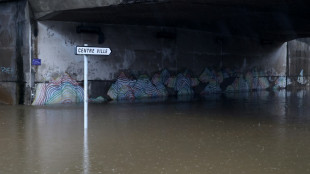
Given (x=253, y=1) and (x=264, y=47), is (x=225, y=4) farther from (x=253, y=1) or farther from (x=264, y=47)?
(x=264, y=47)

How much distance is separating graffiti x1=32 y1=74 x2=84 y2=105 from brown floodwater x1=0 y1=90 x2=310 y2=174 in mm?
2888

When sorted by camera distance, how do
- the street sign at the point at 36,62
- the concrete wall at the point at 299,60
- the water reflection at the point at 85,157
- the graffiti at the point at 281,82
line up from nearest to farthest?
1. the water reflection at the point at 85,157
2. the street sign at the point at 36,62
3. the graffiti at the point at 281,82
4. the concrete wall at the point at 299,60

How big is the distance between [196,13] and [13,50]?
810cm

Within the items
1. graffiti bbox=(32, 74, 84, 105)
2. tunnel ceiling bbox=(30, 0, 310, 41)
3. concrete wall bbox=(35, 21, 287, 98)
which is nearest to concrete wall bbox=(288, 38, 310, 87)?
concrete wall bbox=(35, 21, 287, 98)

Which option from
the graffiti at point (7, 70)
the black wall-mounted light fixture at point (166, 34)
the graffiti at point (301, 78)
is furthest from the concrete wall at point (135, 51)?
the graffiti at point (301, 78)

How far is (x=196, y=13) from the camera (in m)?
16.8

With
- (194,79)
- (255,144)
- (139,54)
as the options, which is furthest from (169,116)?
(194,79)

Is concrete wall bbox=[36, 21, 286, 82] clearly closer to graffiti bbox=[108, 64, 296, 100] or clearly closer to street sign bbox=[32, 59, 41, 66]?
street sign bbox=[32, 59, 41, 66]

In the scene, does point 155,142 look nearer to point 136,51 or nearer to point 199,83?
point 136,51

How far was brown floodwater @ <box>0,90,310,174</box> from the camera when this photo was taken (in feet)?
23.0

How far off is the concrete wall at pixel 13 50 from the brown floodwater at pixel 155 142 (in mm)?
3324

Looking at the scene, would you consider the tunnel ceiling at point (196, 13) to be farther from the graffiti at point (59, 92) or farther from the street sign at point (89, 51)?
the street sign at point (89, 51)

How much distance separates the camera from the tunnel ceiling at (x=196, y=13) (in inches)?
563

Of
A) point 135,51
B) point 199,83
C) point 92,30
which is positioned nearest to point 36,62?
point 92,30
